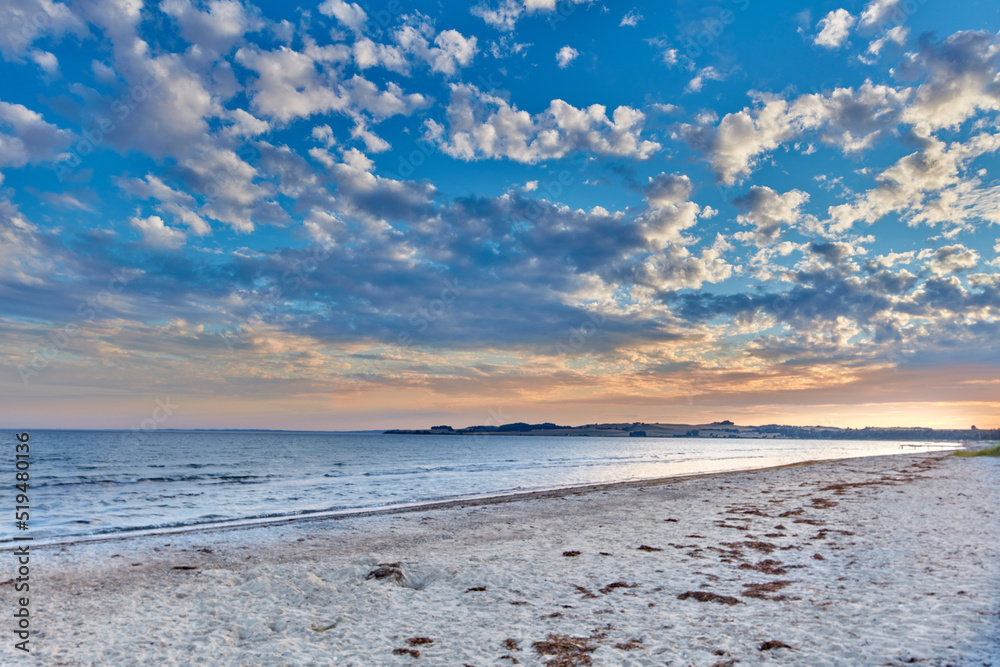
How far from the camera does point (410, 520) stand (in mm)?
20578

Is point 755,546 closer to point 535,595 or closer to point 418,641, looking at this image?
point 535,595

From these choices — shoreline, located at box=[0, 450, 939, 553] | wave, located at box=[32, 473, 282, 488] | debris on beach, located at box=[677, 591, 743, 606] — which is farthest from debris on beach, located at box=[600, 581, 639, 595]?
wave, located at box=[32, 473, 282, 488]

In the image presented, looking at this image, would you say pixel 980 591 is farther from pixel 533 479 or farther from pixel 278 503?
pixel 533 479

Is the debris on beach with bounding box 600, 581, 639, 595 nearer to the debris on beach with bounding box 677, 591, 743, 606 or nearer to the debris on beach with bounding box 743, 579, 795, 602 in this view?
the debris on beach with bounding box 677, 591, 743, 606

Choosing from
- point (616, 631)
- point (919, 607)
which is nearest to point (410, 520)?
point (616, 631)

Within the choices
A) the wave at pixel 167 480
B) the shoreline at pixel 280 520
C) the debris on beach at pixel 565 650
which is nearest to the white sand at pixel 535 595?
the debris on beach at pixel 565 650

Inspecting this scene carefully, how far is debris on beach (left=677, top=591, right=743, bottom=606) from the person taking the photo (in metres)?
8.78

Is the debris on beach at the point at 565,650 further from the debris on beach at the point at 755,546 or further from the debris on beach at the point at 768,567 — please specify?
the debris on beach at the point at 755,546

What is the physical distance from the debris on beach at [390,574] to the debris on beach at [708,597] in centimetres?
Answer: 522

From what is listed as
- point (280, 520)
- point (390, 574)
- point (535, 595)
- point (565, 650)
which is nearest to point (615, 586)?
point (535, 595)

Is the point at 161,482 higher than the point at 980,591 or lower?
lower

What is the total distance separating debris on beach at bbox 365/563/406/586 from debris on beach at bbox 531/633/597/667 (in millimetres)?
3977

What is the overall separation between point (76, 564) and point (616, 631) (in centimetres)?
1371

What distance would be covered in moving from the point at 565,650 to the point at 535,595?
260cm
